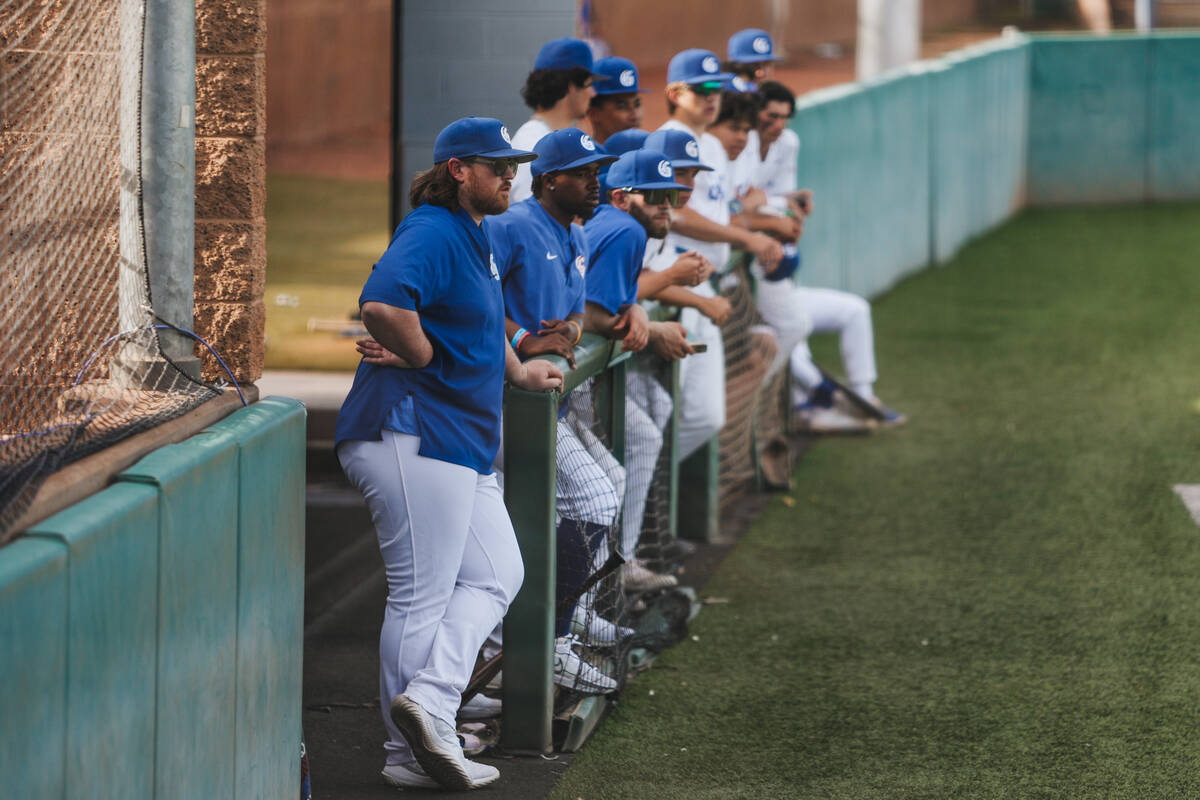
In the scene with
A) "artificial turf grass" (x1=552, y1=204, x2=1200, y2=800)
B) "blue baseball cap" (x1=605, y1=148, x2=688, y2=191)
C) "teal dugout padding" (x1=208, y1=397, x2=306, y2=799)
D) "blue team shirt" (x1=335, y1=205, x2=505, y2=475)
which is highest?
"blue baseball cap" (x1=605, y1=148, x2=688, y2=191)

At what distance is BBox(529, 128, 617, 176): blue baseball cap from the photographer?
207 inches

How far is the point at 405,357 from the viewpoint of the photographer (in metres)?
4.48

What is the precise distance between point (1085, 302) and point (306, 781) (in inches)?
429

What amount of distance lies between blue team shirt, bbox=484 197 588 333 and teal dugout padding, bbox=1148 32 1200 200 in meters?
15.9

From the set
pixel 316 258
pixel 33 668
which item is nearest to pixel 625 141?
pixel 33 668

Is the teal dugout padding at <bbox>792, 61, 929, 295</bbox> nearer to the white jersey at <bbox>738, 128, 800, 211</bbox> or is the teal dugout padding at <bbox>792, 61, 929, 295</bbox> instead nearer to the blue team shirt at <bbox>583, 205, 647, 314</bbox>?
the white jersey at <bbox>738, 128, 800, 211</bbox>

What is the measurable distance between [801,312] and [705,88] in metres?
1.98

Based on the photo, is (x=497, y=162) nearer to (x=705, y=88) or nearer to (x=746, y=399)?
(x=705, y=88)

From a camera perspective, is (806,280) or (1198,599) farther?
(806,280)

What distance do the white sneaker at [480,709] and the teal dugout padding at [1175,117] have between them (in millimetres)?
16350

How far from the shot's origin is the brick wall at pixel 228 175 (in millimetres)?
4695

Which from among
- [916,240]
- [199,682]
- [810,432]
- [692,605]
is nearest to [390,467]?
[199,682]

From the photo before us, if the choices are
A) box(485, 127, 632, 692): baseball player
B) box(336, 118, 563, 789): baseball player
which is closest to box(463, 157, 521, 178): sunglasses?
box(336, 118, 563, 789): baseball player

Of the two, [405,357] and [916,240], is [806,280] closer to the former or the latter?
[916,240]
